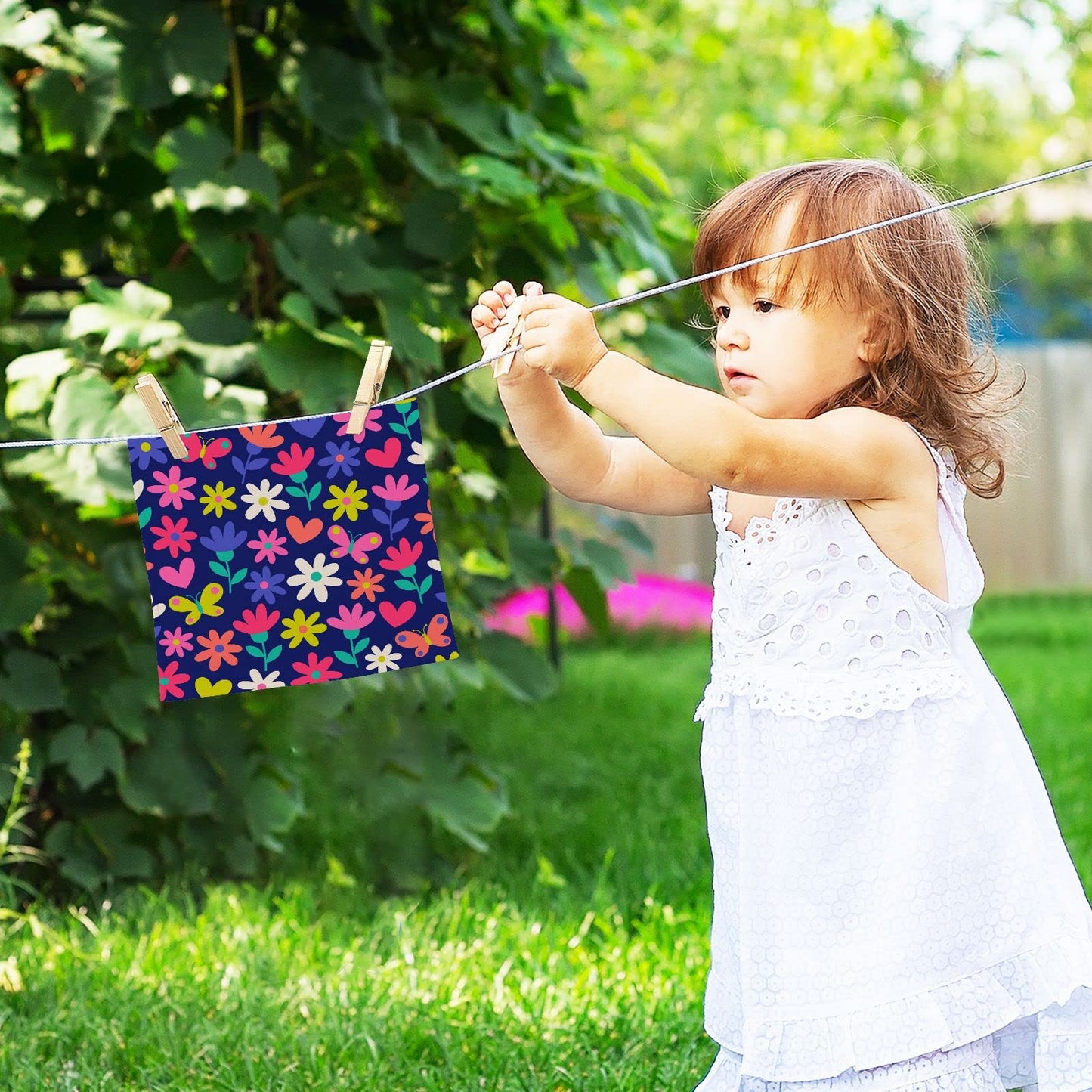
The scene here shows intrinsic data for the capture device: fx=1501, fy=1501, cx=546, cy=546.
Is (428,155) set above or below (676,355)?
above

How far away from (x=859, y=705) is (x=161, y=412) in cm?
80

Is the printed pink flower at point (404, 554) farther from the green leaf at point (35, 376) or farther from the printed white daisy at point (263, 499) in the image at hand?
the green leaf at point (35, 376)

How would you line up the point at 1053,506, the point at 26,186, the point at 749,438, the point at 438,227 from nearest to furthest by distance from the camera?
the point at 749,438 < the point at 26,186 < the point at 438,227 < the point at 1053,506

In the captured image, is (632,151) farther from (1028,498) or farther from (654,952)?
(1028,498)

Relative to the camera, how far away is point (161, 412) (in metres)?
1.61

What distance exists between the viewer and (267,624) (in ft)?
5.72

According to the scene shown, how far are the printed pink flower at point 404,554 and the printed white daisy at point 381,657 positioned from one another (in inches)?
3.9

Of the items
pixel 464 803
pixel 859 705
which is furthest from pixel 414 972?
pixel 859 705

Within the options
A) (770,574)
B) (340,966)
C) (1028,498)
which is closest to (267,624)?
(770,574)

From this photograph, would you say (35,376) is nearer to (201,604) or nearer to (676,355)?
(201,604)

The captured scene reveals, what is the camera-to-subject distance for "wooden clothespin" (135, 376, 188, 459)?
5.22 feet

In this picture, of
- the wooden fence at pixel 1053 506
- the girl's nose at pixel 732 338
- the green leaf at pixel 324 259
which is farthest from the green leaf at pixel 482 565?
the wooden fence at pixel 1053 506

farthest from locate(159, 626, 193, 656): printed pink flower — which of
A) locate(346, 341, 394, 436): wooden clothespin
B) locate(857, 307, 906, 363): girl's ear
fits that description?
locate(857, 307, 906, 363): girl's ear

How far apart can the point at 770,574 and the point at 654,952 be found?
3.36 ft
